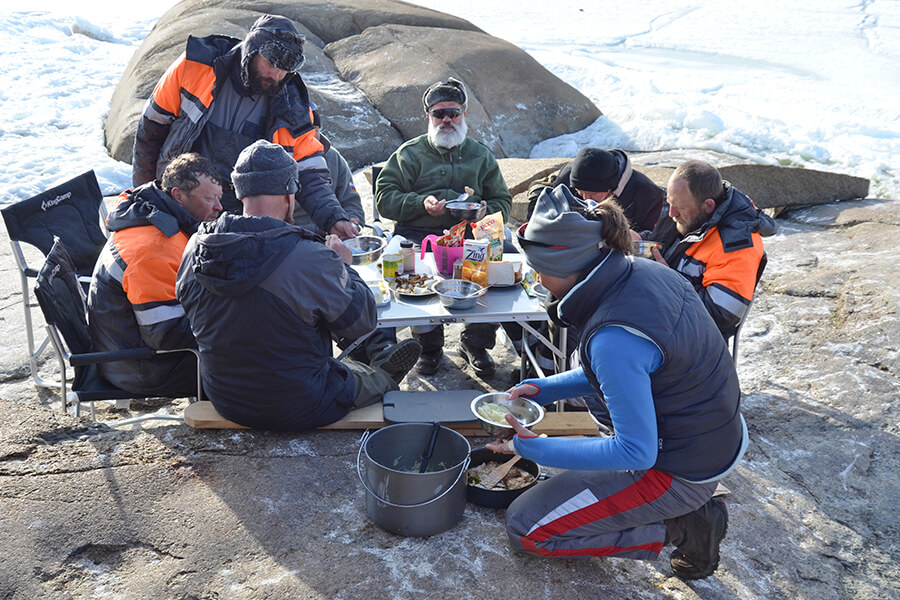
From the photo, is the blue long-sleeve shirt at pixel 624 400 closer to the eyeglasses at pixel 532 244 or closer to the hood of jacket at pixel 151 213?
the eyeglasses at pixel 532 244

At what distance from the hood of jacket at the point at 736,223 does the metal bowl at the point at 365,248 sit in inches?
76.7

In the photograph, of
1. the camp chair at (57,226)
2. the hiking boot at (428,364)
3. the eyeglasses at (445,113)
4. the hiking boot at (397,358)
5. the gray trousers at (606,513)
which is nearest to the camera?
the gray trousers at (606,513)

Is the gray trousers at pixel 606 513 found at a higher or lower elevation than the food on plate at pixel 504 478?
higher

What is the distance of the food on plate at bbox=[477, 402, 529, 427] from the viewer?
3.05 metres

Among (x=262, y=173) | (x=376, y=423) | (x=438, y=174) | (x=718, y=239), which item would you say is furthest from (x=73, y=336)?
(x=718, y=239)

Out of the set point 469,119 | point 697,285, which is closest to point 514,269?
point 697,285

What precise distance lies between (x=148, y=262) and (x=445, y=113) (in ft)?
9.53

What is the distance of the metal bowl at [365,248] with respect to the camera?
4591 mm

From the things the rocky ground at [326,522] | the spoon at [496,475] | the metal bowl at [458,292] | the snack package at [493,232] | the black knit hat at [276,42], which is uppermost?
the black knit hat at [276,42]

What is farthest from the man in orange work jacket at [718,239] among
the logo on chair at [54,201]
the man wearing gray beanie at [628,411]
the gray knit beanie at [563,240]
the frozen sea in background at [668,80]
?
the frozen sea in background at [668,80]

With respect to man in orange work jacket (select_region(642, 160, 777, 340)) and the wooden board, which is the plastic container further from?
man in orange work jacket (select_region(642, 160, 777, 340))

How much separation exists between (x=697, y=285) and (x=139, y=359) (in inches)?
125

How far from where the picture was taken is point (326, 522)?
317 cm

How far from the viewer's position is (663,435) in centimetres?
275
